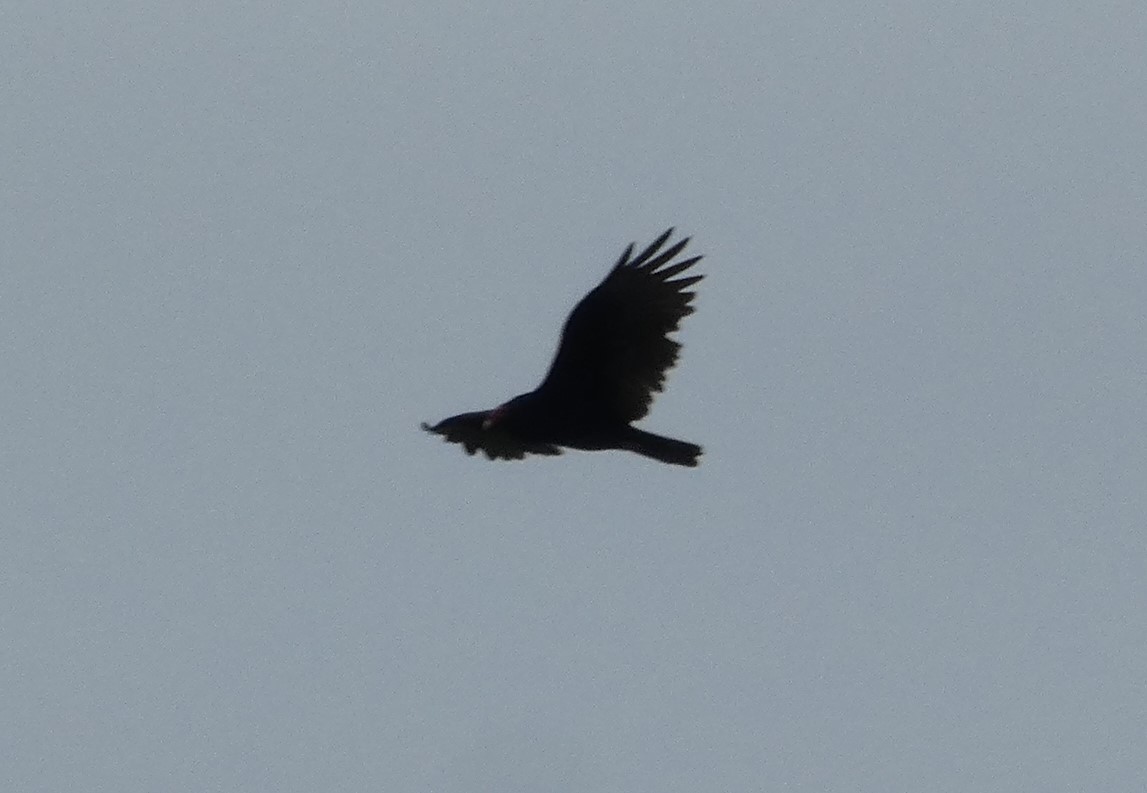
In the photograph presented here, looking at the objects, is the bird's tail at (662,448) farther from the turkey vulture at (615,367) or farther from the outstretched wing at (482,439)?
the outstretched wing at (482,439)

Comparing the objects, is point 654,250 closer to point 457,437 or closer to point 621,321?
point 621,321

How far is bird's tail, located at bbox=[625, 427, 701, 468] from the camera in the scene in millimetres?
25438

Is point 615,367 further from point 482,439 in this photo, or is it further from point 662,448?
point 482,439

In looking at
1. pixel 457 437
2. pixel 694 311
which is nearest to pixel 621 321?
pixel 694 311

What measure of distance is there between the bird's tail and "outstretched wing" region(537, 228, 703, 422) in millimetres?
177

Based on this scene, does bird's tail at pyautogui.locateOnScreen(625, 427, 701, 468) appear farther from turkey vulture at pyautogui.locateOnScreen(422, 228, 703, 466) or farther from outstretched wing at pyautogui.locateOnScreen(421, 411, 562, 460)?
outstretched wing at pyautogui.locateOnScreen(421, 411, 562, 460)

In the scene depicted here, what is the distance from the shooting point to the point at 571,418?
84.1ft

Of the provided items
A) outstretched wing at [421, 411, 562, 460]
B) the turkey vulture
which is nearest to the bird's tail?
the turkey vulture

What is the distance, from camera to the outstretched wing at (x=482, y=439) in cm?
2658

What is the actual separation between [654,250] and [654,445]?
5.03 ft

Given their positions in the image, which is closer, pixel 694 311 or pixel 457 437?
pixel 694 311

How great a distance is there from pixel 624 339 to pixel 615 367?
0.25m

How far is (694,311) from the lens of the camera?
2542cm

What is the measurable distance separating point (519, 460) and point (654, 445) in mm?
1770
